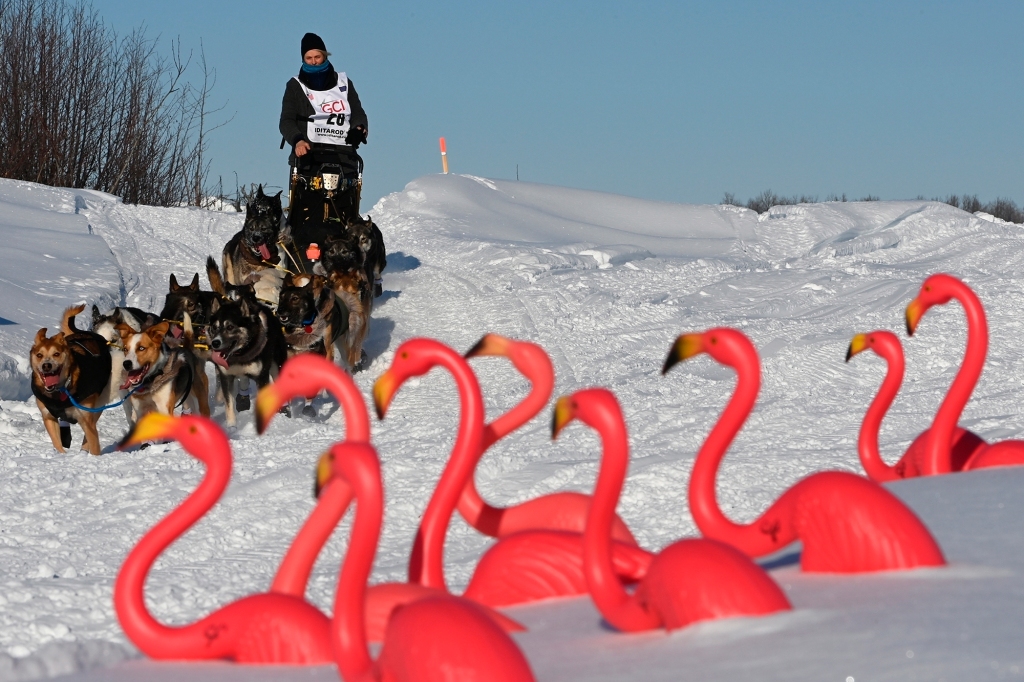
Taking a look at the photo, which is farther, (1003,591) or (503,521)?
(503,521)

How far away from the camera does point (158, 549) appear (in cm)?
355

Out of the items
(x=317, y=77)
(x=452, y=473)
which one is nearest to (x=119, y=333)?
(x=317, y=77)

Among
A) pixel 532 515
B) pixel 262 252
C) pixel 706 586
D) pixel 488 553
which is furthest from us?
pixel 262 252

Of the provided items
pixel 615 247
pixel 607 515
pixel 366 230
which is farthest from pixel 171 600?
pixel 615 247

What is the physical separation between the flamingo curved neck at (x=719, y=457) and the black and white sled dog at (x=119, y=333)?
5.12 meters

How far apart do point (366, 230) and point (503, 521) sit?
799cm

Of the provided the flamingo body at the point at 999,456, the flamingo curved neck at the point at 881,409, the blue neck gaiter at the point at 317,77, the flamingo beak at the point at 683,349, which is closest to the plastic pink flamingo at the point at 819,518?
the flamingo beak at the point at 683,349

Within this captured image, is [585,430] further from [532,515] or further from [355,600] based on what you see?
[355,600]

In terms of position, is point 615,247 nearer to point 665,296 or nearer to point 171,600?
point 665,296

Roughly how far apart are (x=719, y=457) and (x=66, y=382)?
4922 mm

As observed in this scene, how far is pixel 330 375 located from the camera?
364 cm

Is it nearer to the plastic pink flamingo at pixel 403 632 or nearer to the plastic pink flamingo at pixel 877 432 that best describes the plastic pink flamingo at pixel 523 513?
the plastic pink flamingo at pixel 403 632

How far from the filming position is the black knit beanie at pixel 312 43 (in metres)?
12.5

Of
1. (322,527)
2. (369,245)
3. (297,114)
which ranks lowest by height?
(322,527)
